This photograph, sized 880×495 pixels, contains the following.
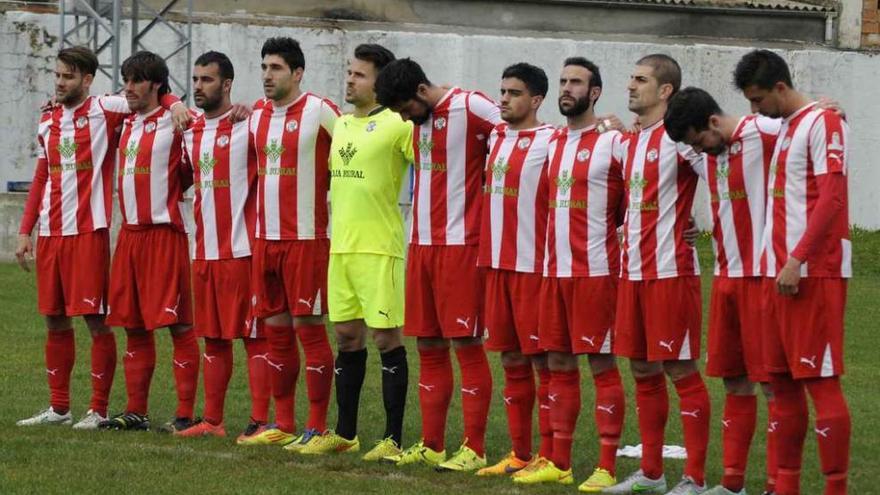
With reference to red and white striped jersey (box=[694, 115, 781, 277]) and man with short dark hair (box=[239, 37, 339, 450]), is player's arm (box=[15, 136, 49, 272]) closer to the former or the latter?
man with short dark hair (box=[239, 37, 339, 450])

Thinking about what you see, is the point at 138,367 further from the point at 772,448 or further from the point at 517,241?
the point at 772,448

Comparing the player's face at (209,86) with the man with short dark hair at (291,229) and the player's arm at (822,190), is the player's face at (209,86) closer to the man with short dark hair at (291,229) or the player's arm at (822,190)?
the man with short dark hair at (291,229)

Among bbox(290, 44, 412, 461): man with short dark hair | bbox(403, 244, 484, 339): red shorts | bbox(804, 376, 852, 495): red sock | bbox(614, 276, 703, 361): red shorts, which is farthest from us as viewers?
bbox(290, 44, 412, 461): man with short dark hair

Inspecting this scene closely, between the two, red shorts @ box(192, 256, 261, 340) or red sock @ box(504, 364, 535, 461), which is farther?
red shorts @ box(192, 256, 261, 340)

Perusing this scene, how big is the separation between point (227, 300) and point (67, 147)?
1.59 meters

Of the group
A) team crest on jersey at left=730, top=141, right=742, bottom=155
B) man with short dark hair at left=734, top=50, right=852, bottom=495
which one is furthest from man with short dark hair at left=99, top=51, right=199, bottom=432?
man with short dark hair at left=734, top=50, right=852, bottom=495

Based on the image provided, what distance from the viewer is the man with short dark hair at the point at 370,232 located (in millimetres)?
10516

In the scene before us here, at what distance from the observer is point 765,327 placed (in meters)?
8.66

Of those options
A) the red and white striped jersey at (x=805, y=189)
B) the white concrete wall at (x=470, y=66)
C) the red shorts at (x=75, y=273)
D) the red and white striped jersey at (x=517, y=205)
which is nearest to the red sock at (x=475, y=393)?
the red and white striped jersey at (x=517, y=205)

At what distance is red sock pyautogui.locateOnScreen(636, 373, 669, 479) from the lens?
31.1ft

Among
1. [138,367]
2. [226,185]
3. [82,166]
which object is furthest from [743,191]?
[82,166]

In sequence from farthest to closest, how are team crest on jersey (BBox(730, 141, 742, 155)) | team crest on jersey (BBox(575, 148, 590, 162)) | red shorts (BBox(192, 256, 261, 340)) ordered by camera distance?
red shorts (BBox(192, 256, 261, 340)), team crest on jersey (BBox(575, 148, 590, 162)), team crest on jersey (BBox(730, 141, 742, 155))

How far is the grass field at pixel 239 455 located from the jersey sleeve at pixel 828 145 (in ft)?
6.97

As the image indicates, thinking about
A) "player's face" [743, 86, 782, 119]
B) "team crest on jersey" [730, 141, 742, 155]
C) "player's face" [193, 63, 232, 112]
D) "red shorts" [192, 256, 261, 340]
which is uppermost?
"player's face" [193, 63, 232, 112]
